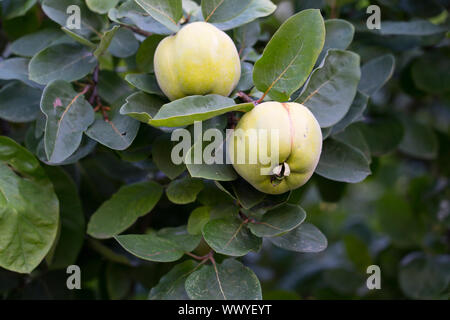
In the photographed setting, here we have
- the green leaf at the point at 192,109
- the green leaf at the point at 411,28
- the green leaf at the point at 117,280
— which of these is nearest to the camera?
the green leaf at the point at 192,109

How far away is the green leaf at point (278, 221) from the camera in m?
0.78

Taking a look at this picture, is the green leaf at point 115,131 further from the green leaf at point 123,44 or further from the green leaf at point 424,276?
the green leaf at point 424,276

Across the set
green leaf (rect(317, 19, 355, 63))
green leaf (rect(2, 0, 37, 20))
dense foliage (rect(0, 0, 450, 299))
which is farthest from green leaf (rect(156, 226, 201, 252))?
green leaf (rect(2, 0, 37, 20))

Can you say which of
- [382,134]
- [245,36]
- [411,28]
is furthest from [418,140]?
[245,36]

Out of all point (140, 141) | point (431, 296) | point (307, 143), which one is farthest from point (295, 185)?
point (431, 296)

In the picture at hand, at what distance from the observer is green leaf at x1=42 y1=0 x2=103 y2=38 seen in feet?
3.02

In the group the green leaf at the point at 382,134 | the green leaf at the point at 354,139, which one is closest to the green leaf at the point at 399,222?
the green leaf at the point at 382,134

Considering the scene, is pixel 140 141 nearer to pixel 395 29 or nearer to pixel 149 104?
pixel 149 104

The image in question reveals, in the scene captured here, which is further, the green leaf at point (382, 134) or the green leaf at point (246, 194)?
the green leaf at point (382, 134)

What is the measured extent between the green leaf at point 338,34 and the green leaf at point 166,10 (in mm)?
287

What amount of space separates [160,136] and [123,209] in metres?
0.18

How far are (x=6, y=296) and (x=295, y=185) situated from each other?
81 centimetres

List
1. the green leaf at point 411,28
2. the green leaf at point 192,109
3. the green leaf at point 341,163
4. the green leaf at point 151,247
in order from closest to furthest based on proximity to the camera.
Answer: the green leaf at point 192,109
the green leaf at point 151,247
the green leaf at point 341,163
the green leaf at point 411,28

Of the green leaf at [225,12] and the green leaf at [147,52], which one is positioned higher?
the green leaf at [225,12]
